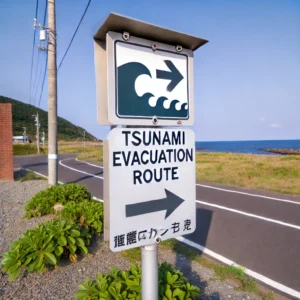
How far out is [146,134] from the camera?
1.53 metres

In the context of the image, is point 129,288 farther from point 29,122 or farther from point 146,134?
point 29,122

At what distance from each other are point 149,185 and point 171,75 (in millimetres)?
656

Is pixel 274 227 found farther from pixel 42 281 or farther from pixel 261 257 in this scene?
pixel 42 281

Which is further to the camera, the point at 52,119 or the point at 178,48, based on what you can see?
the point at 52,119

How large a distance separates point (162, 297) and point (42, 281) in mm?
A: 1854

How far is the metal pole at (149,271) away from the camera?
5.30 ft

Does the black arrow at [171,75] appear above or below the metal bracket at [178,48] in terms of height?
below

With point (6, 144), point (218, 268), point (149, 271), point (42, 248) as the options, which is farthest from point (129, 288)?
point (6, 144)

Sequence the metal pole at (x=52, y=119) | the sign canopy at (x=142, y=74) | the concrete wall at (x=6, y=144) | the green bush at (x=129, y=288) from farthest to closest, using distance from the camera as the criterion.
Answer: the concrete wall at (x=6, y=144), the metal pole at (x=52, y=119), the green bush at (x=129, y=288), the sign canopy at (x=142, y=74)

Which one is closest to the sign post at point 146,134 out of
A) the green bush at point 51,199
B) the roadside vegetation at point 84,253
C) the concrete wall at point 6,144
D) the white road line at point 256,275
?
the roadside vegetation at point 84,253

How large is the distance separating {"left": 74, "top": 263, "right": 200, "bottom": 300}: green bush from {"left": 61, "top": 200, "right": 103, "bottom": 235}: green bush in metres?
2.05

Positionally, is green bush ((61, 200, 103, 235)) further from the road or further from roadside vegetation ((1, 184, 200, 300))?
the road

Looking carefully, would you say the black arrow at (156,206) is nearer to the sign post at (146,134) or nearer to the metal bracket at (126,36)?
the sign post at (146,134)

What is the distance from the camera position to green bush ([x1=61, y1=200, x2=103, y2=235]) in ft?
15.1
